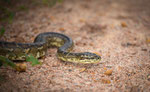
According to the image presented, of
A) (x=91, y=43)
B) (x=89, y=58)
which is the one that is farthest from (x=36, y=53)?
(x=91, y=43)

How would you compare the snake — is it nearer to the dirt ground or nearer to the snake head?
the snake head

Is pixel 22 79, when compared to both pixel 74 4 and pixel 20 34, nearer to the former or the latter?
pixel 20 34

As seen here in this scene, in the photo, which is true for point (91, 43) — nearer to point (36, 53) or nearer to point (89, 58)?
point (89, 58)

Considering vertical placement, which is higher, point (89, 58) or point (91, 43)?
point (91, 43)

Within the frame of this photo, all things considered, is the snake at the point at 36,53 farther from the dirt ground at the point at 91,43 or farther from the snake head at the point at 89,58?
the dirt ground at the point at 91,43

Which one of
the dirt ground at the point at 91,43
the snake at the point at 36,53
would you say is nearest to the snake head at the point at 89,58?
the snake at the point at 36,53

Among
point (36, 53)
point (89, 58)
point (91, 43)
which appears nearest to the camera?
point (89, 58)

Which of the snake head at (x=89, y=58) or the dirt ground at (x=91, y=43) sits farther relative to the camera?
the snake head at (x=89, y=58)

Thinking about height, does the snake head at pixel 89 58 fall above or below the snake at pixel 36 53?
below

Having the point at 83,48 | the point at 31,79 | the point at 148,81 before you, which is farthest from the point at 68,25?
the point at 148,81

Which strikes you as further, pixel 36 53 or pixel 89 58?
pixel 36 53
